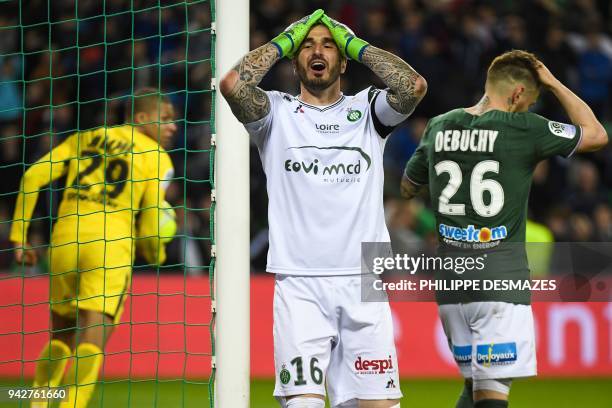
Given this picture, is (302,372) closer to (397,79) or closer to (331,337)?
(331,337)

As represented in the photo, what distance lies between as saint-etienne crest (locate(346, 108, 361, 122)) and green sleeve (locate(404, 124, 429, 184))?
1.93 feet

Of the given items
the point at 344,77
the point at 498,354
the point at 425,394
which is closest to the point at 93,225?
the point at 498,354

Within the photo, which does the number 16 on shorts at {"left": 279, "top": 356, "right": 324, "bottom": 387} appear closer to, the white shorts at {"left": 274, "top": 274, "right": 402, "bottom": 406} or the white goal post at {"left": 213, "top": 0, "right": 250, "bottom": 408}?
the white shorts at {"left": 274, "top": 274, "right": 402, "bottom": 406}

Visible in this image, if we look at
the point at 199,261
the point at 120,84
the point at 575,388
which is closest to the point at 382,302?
the point at 575,388

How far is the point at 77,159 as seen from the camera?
20.9ft

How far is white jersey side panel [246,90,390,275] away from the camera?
4789 millimetres

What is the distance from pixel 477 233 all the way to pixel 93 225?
258 cm

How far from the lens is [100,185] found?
662 centimetres

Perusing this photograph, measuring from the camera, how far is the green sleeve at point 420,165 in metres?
5.46

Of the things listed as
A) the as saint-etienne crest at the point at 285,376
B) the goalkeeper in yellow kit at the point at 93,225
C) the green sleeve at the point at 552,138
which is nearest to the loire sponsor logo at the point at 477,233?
the green sleeve at the point at 552,138

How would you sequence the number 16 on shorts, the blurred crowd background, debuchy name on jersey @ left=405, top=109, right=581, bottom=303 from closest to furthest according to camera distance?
the number 16 on shorts, debuchy name on jersey @ left=405, top=109, right=581, bottom=303, the blurred crowd background

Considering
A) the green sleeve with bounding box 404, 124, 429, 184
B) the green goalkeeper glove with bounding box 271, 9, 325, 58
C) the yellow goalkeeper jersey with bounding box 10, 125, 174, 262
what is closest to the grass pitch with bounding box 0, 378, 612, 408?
the yellow goalkeeper jersey with bounding box 10, 125, 174, 262

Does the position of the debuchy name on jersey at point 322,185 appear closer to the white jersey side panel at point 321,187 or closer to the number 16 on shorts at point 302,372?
the white jersey side panel at point 321,187

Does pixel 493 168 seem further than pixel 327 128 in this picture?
Yes
